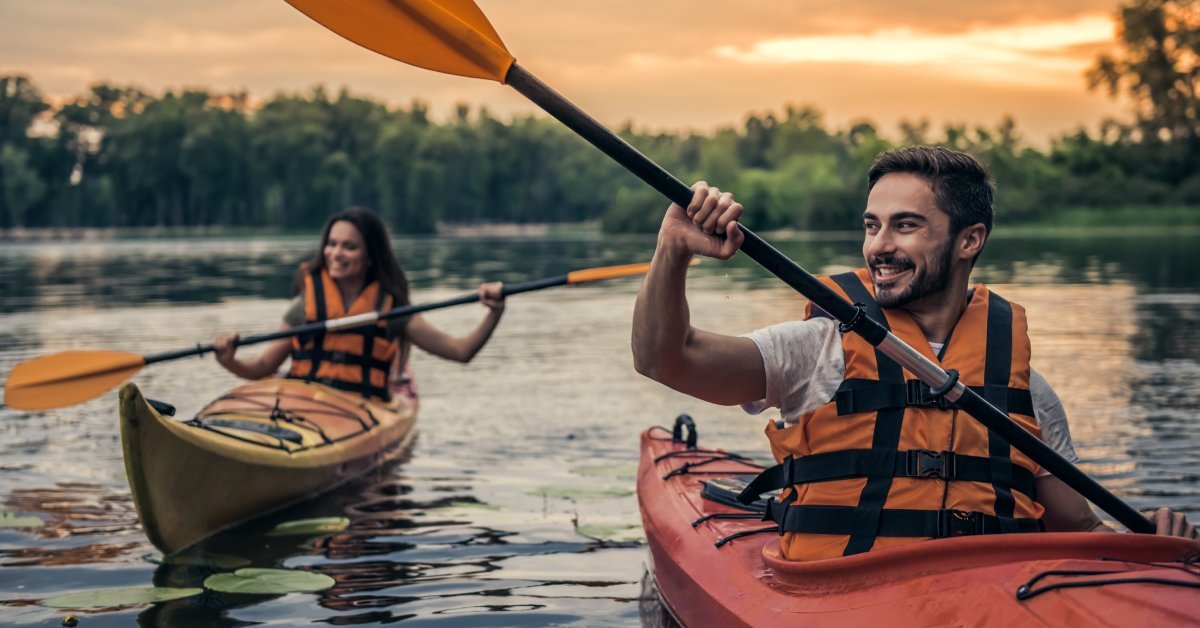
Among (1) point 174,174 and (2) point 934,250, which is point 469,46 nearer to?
(2) point 934,250

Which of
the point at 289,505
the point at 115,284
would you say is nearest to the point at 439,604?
the point at 289,505

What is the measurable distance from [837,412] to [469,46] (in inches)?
48.8

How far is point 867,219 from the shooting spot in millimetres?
3160

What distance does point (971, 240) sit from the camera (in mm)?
3223

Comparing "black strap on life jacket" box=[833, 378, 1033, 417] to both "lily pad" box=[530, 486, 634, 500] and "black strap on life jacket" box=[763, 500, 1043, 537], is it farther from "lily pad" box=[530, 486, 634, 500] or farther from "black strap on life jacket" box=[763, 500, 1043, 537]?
"lily pad" box=[530, 486, 634, 500]

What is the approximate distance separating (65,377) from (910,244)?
551cm

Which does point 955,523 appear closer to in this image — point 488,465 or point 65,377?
point 488,465

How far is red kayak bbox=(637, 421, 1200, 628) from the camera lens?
263 cm

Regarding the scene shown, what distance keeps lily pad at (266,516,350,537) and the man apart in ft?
11.3

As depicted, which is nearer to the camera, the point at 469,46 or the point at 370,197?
the point at 469,46

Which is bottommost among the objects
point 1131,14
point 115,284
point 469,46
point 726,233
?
point 115,284

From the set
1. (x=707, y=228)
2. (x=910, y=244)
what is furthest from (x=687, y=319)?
(x=910, y=244)

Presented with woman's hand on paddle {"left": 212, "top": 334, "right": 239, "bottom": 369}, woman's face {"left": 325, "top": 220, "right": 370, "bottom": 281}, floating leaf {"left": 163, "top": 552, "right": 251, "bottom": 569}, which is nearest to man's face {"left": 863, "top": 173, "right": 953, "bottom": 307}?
floating leaf {"left": 163, "top": 552, "right": 251, "bottom": 569}

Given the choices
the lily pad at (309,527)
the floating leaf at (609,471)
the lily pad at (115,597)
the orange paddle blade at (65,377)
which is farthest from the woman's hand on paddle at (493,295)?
the lily pad at (115,597)
